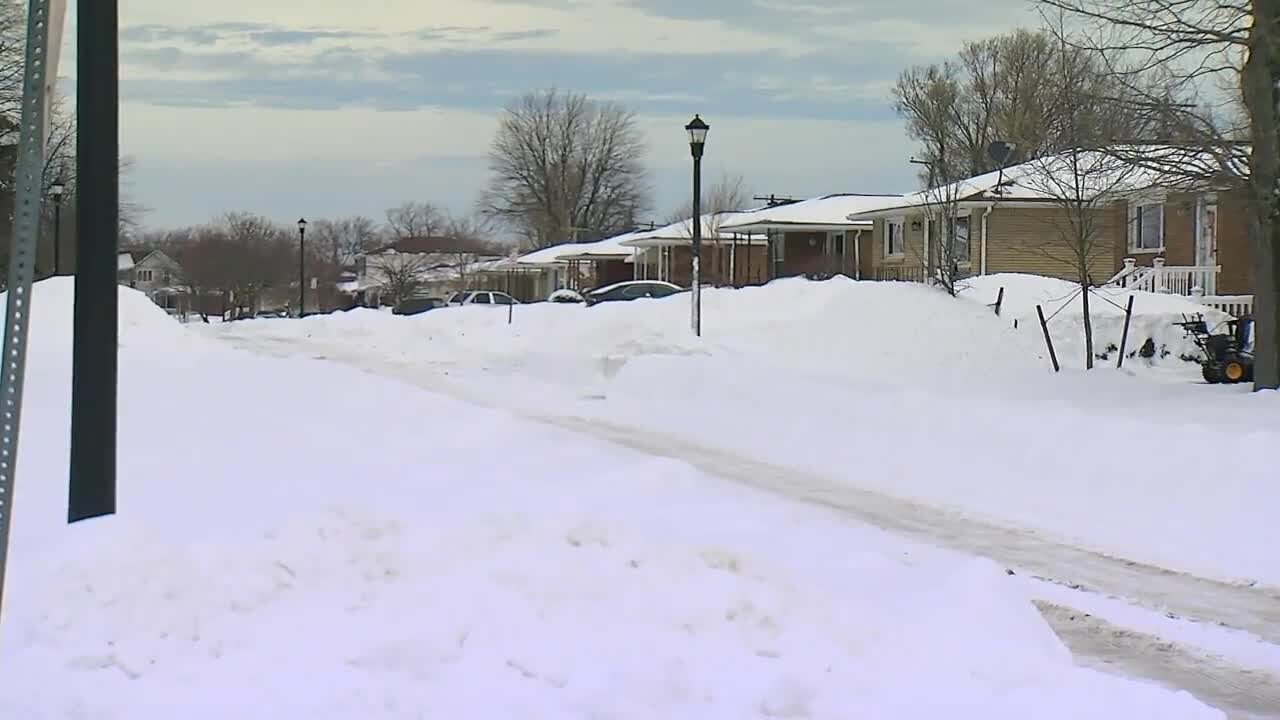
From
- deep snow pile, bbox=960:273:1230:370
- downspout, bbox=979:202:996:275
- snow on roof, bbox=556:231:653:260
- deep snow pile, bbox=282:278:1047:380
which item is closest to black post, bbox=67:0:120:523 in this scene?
deep snow pile, bbox=282:278:1047:380

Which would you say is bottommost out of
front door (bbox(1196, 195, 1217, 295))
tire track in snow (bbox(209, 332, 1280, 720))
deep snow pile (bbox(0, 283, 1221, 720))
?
tire track in snow (bbox(209, 332, 1280, 720))

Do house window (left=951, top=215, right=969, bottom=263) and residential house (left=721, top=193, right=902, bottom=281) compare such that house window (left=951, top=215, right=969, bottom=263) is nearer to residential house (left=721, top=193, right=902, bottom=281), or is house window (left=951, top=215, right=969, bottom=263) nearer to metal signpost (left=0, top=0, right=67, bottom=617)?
residential house (left=721, top=193, right=902, bottom=281)

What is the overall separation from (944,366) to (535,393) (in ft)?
25.3

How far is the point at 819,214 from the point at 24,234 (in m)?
54.6

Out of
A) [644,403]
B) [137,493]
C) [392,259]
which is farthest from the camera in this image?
[392,259]

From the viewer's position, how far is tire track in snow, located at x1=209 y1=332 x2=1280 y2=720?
6703 millimetres

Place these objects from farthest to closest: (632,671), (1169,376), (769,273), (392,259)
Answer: (392,259), (769,273), (1169,376), (632,671)

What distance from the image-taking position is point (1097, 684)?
19.1 ft

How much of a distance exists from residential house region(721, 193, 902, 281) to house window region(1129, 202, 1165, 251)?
16151 millimetres

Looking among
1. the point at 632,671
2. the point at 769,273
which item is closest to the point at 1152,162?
the point at 632,671

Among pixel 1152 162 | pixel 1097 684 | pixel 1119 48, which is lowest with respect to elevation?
pixel 1097 684

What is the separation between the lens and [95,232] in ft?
23.5

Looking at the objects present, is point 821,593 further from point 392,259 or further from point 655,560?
point 392,259

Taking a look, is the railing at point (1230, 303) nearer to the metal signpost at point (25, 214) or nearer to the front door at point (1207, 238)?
the front door at point (1207, 238)
